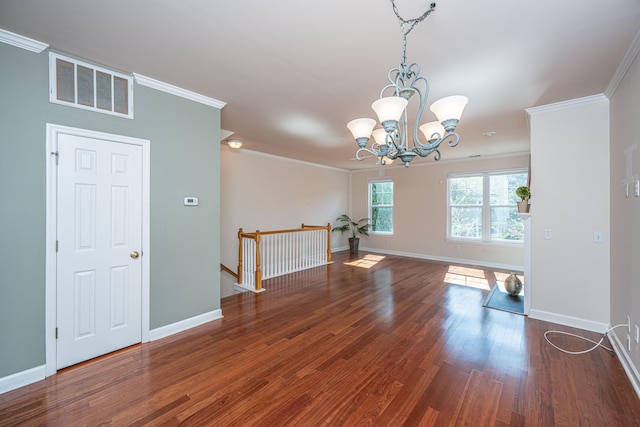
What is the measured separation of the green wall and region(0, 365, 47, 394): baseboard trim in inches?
1.4

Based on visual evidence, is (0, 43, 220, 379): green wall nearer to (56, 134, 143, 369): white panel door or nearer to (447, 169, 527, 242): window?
(56, 134, 143, 369): white panel door


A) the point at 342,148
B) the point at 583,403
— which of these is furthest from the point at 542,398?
the point at 342,148

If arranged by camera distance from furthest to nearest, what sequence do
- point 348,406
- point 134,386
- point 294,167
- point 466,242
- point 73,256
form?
point 294,167 → point 466,242 → point 73,256 → point 134,386 → point 348,406

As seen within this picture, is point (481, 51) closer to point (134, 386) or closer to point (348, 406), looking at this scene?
point (348, 406)

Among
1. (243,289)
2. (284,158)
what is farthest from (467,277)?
(284,158)

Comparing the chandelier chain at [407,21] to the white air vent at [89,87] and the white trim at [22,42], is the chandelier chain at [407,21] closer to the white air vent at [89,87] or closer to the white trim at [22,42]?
the white air vent at [89,87]

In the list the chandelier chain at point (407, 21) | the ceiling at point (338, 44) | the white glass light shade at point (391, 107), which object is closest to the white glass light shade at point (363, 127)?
the white glass light shade at point (391, 107)

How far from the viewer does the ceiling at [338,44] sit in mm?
1705

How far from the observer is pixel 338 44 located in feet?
6.77

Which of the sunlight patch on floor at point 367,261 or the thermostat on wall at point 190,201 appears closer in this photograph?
the thermostat on wall at point 190,201

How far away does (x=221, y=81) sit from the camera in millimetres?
2699

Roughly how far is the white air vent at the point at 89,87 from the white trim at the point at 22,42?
0.28 ft

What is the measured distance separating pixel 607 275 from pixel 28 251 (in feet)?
18.2

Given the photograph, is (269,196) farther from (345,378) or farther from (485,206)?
(485,206)
